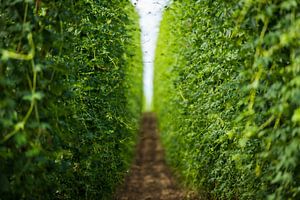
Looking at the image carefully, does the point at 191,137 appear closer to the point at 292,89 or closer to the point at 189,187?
the point at 189,187

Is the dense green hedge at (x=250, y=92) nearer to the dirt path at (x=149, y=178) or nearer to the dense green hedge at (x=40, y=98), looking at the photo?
the dense green hedge at (x=40, y=98)

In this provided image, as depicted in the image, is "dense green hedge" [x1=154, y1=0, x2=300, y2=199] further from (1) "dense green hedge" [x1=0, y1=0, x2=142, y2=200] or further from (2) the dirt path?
(2) the dirt path

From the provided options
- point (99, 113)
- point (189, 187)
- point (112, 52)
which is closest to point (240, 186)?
point (99, 113)

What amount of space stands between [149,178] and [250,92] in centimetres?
813

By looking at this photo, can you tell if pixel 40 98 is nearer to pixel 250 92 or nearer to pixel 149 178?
pixel 250 92

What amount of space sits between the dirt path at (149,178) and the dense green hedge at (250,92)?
2288 millimetres

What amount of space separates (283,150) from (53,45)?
1729 millimetres

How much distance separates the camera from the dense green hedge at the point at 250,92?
299 cm

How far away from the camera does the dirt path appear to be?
912cm

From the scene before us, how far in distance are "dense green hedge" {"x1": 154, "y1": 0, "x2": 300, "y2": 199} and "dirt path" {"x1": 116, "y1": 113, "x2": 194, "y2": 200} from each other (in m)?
2.29

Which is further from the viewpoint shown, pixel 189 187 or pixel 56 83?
pixel 189 187

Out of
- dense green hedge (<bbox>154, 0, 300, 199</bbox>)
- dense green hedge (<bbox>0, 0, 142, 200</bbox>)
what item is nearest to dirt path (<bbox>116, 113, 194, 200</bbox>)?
dense green hedge (<bbox>154, 0, 300, 199</bbox>)

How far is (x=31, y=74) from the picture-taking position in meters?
3.33

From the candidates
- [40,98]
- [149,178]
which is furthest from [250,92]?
[149,178]
